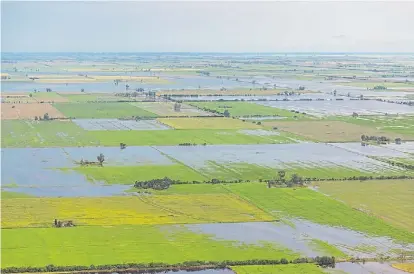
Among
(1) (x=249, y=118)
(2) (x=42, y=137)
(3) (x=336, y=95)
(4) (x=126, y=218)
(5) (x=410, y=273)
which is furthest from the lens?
(3) (x=336, y=95)

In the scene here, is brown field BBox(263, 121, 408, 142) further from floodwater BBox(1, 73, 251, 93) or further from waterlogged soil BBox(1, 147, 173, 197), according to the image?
floodwater BBox(1, 73, 251, 93)

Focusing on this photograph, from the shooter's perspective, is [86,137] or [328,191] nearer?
[328,191]

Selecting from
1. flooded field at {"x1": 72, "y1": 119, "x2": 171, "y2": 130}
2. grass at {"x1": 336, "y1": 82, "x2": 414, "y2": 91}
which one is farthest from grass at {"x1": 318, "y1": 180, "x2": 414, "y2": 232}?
grass at {"x1": 336, "y1": 82, "x2": 414, "y2": 91}

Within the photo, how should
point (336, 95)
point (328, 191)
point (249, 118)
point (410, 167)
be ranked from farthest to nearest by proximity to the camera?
point (336, 95) < point (249, 118) < point (410, 167) < point (328, 191)

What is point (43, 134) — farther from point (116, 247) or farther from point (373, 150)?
point (116, 247)

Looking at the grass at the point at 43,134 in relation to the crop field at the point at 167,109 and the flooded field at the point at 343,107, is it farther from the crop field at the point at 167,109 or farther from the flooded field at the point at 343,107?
the flooded field at the point at 343,107

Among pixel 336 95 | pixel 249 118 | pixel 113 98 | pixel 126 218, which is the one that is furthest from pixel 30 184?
pixel 336 95

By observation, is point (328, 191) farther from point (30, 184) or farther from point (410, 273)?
point (30, 184)

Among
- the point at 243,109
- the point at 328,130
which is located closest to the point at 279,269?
the point at 328,130
